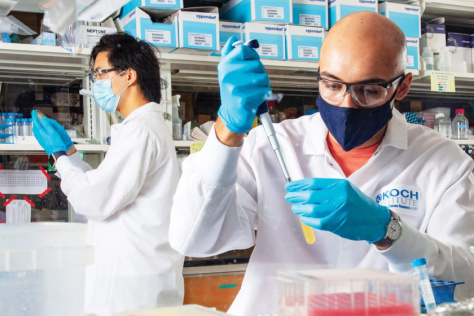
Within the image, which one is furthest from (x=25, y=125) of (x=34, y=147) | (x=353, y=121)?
(x=353, y=121)

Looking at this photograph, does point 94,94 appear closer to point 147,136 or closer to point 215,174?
point 147,136

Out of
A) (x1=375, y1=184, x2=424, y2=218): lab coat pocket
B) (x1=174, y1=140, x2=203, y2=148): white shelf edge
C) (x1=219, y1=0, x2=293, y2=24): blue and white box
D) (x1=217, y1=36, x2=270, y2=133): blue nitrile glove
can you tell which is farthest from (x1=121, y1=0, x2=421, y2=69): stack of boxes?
(x1=217, y1=36, x2=270, y2=133): blue nitrile glove

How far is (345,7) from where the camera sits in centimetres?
289

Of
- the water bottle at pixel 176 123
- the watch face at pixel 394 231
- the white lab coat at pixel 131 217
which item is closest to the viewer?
the watch face at pixel 394 231

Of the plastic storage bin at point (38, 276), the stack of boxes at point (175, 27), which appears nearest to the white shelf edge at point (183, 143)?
the stack of boxes at point (175, 27)

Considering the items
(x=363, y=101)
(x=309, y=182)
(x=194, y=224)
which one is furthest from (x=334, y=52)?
(x=194, y=224)

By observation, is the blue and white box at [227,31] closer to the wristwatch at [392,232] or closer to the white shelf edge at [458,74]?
the white shelf edge at [458,74]

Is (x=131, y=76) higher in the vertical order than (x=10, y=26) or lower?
lower

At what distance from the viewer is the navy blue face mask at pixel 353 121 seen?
131 cm

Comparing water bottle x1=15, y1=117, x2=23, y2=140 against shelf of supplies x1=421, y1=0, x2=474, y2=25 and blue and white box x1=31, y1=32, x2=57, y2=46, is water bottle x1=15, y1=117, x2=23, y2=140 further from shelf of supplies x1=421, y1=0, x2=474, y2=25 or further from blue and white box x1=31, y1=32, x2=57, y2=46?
shelf of supplies x1=421, y1=0, x2=474, y2=25

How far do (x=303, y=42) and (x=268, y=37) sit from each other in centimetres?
19

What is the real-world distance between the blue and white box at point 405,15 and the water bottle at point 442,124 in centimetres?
61

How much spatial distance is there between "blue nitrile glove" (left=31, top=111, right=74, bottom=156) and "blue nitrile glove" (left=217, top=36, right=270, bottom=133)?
1.54 meters

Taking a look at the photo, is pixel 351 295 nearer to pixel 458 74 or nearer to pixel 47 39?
pixel 47 39
